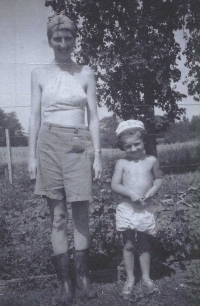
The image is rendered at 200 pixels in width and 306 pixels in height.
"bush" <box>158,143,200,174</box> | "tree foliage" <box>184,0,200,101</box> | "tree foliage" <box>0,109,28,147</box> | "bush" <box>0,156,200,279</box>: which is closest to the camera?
"bush" <box>0,156,200,279</box>

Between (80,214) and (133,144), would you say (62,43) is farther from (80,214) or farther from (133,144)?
(80,214)

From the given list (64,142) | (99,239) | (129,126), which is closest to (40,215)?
(99,239)

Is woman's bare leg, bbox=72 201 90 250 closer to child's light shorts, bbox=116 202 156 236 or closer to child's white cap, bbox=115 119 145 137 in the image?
child's light shorts, bbox=116 202 156 236

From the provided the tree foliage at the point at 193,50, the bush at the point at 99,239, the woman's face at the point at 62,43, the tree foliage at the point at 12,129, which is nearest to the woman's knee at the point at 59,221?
the bush at the point at 99,239

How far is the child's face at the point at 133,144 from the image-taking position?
2.51m

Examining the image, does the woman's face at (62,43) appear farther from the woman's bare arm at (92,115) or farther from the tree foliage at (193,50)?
the tree foliage at (193,50)

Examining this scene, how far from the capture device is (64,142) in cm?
226

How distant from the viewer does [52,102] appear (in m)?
2.28

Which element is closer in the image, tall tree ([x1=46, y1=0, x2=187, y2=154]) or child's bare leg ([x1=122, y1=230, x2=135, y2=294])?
child's bare leg ([x1=122, y1=230, x2=135, y2=294])

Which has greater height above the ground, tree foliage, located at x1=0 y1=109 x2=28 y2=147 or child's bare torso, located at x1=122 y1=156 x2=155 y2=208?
tree foliage, located at x1=0 y1=109 x2=28 y2=147

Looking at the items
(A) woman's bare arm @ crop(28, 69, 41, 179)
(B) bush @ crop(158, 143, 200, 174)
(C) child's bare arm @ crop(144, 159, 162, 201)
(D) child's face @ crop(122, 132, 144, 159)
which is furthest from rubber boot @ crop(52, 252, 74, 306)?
(B) bush @ crop(158, 143, 200, 174)

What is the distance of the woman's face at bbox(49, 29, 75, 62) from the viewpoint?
2.29m

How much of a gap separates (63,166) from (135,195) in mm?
581

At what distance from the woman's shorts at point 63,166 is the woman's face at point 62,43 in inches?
21.2
